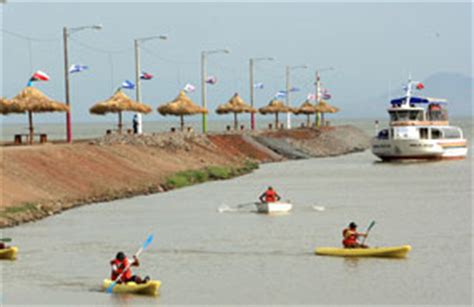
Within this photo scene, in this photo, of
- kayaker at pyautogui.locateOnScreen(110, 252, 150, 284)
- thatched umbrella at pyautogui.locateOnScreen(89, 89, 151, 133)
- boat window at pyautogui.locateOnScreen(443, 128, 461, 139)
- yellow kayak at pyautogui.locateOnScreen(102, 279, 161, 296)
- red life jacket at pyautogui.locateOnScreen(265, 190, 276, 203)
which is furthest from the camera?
boat window at pyautogui.locateOnScreen(443, 128, 461, 139)

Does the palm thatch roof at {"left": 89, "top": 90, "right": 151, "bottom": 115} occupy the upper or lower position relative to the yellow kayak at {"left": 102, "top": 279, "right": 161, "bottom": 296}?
upper

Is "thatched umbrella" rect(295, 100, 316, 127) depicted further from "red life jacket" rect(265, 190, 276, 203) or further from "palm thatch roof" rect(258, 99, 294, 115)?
"red life jacket" rect(265, 190, 276, 203)

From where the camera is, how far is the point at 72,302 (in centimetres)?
2484

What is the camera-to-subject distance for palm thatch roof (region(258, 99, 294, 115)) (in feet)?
387

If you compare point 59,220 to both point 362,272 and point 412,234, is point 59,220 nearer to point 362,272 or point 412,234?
point 412,234

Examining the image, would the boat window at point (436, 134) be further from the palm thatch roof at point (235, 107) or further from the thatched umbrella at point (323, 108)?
the thatched umbrella at point (323, 108)

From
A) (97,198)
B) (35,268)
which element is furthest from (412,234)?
(97,198)

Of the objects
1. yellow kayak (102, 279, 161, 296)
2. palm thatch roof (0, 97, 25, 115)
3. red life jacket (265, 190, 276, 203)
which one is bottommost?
yellow kayak (102, 279, 161, 296)

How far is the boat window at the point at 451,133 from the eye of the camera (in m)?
86.0

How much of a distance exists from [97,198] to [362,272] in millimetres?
22843

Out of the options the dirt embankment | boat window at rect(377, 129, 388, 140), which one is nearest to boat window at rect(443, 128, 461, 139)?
boat window at rect(377, 129, 388, 140)

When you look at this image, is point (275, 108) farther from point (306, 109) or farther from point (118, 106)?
point (118, 106)

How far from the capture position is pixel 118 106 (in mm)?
71688

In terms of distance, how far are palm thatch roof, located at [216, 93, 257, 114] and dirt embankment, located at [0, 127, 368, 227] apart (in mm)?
10571
